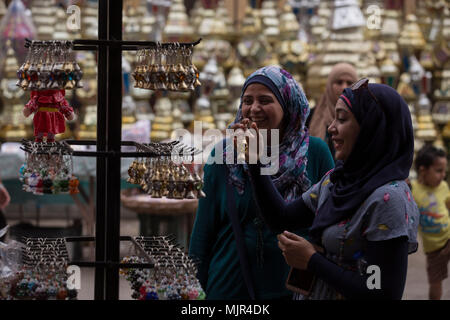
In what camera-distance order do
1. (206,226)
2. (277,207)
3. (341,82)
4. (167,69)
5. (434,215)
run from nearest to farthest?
1. (167,69)
2. (277,207)
3. (206,226)
4. (341,82)
5. (434,215)

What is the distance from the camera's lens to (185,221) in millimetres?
6184

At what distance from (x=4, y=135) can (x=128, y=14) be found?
157 centimetres

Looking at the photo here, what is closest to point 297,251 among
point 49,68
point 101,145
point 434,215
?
point 101,145

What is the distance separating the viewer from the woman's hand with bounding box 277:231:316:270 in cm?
238

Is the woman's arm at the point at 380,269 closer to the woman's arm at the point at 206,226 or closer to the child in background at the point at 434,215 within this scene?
the woman's arm at the point at 206,226

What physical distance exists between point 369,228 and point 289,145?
635 mm

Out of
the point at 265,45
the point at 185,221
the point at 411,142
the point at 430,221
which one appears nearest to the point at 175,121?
the point at 265,45

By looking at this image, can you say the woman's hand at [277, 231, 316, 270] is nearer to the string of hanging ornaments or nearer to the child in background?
the string of hanging ornaments

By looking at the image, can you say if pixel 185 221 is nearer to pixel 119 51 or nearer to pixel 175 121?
pixel 175 121

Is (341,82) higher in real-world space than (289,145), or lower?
higher

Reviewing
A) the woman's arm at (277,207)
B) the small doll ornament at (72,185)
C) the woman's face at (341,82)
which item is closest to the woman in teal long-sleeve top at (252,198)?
the woman's arm at (277,207)

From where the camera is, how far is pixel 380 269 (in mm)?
2230

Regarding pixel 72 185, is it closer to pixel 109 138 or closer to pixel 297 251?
pixel 109 138

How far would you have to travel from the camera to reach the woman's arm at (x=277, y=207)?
8.61 feet
